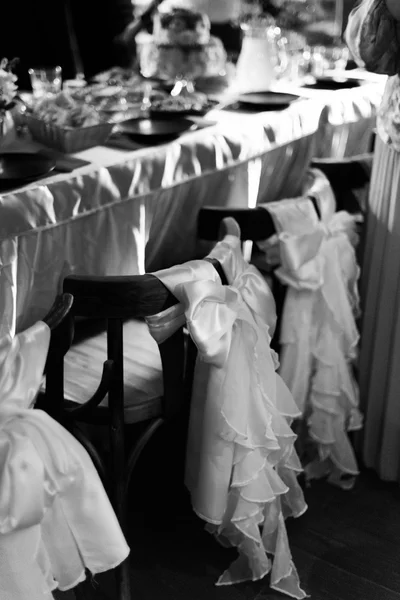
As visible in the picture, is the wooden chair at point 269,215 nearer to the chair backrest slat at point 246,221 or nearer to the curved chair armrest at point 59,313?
the chair backrest slat at point 246,221

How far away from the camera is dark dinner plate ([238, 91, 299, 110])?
79.2 inches

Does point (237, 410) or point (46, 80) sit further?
point (46, 80)

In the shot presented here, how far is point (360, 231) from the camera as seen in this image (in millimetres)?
1993

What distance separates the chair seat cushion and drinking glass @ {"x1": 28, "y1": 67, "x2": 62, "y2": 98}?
30.6 inches

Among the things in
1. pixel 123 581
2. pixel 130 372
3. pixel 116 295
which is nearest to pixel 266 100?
pixel 130 372

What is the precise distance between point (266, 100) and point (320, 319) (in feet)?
2.38

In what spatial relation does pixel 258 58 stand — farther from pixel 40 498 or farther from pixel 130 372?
pixel 40 498

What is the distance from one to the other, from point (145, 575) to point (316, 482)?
1.90 ft

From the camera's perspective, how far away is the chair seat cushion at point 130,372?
4.44 ft

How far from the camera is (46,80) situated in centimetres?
198

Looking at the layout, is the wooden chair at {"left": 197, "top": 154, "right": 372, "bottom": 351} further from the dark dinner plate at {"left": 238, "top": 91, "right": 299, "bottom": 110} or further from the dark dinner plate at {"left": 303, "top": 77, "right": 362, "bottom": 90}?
the dark dinner plate at {"left": 303, "top": 77, "right": 362, "bottom": 90}

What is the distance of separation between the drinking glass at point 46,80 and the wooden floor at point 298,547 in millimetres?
1076

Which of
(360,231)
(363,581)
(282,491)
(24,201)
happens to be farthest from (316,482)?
(24,201)

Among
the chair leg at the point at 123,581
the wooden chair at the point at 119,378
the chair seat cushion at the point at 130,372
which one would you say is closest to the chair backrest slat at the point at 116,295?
the wooden chair at the point at 119,378
